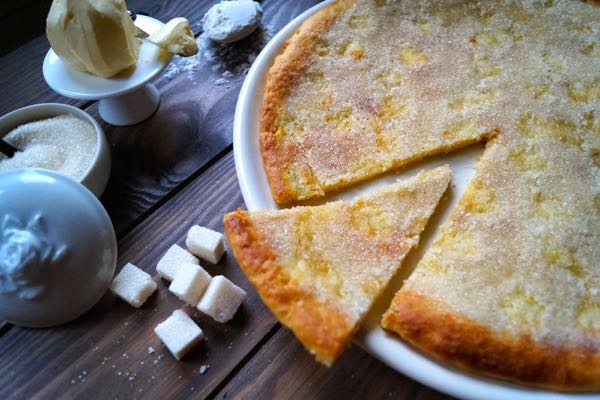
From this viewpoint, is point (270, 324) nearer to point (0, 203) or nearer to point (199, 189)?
point (199, 189)

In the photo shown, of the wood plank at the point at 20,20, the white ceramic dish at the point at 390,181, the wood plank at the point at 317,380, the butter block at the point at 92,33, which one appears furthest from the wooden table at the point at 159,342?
the wood plank at the point at 20,20

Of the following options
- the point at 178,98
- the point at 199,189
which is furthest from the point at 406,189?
the point at 178,98

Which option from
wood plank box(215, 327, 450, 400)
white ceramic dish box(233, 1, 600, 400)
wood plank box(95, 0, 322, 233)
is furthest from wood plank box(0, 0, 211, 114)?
wood plank box(215, 327, 450, 400)

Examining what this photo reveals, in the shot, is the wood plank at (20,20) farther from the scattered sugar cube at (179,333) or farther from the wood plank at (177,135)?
the scattered sugar cube at (179,333)

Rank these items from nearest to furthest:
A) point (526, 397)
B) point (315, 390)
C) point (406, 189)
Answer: point (526, 397) < point (315, 390) < point (406, 189)

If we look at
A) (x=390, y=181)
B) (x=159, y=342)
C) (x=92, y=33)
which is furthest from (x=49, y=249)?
(x=390, y=181)
